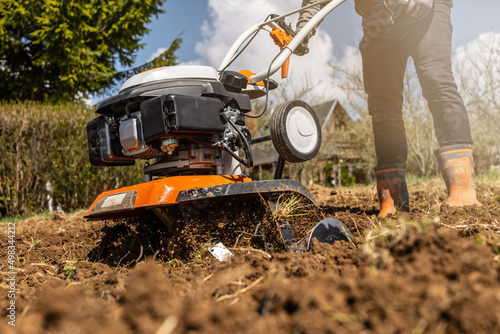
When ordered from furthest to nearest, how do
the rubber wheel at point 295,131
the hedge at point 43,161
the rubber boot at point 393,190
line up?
1. the hedge at point 43,161
2. the rubber boot at point 393,190
3. the rubber wheel at point 295,131

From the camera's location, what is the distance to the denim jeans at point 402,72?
7.86ft

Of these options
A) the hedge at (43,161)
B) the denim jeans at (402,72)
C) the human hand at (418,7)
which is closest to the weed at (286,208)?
the denim jeans at (402,72)

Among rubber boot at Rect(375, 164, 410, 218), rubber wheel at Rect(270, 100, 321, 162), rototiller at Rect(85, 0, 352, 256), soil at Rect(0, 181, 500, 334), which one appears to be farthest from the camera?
rubber boot at Rect(375, 164, 410, 218)

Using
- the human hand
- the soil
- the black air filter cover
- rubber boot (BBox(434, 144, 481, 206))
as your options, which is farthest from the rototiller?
rubber boot (BBox(434, 144, 481, 206))

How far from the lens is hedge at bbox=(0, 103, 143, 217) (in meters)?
6.42

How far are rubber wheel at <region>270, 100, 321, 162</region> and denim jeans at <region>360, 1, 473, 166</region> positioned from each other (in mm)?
628

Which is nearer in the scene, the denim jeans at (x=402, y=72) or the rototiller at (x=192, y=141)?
the rototiller at (x=192, y=141)

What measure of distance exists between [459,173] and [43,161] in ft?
20.3

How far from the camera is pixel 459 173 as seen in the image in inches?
90.9

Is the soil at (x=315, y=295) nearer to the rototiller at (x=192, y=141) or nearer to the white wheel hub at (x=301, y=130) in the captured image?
the rototiller at (x=192, y=141)

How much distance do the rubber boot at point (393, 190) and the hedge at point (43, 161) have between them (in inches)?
212

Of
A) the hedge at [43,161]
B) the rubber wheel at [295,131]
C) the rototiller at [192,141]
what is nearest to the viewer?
the rototiller at [192,141]

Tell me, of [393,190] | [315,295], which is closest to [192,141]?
[393,190]

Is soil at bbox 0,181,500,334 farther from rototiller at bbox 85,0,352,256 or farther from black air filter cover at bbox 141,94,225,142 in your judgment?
black air filter cover at bbox 141,94,225,142
